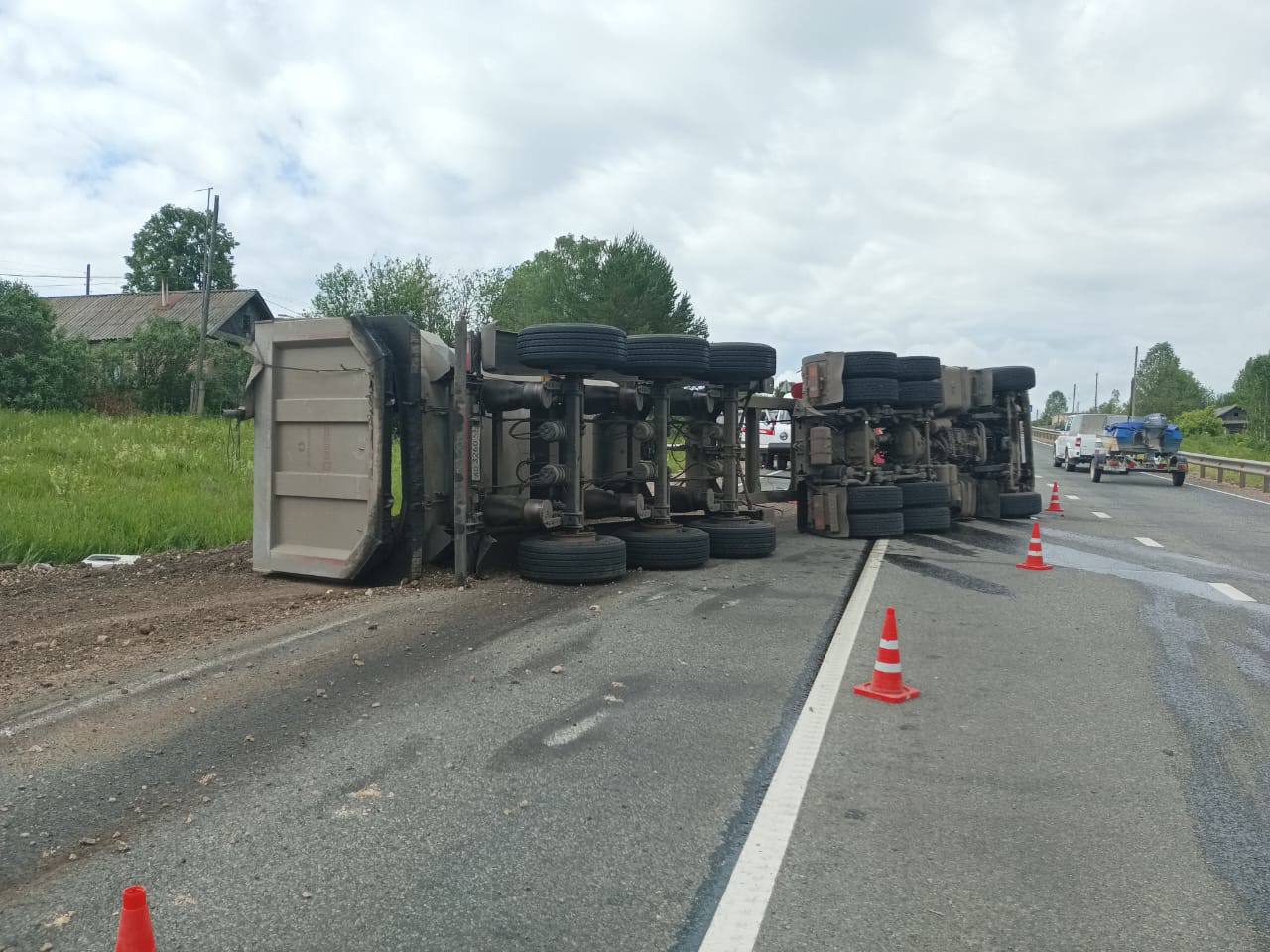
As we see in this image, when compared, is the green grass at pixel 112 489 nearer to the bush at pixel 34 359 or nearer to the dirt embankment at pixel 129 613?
the dirt embankment at pixel 129 613

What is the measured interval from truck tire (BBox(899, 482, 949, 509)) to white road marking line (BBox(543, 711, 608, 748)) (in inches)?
389

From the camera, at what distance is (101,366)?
30141 mm

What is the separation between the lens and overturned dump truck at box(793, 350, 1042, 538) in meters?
12.9

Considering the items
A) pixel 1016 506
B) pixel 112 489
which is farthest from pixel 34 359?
pixel 1016 506

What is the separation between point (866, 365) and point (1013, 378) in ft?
15.3

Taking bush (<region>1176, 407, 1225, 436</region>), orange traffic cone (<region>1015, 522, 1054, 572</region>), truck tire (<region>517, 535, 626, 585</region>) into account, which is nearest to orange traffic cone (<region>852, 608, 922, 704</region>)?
truck tire (<region>517, 535, 626, 585</region>)

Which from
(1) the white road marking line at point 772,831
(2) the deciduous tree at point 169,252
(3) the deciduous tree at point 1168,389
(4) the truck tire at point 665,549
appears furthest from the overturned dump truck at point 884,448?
(3) the deciduous tree at point 1168,389

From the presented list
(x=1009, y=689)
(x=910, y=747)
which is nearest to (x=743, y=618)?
(x=1009, y=689)

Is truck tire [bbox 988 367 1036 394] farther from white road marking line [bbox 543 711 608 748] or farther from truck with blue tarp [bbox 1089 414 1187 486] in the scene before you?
white road marking line [bbox 543 711 608 748]

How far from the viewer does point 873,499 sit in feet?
41.9

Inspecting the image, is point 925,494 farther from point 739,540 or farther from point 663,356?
point 663,356

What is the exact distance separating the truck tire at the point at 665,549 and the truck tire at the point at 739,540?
777 millimetres

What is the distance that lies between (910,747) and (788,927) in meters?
1.81

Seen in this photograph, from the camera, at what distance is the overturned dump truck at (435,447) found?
320 inches
